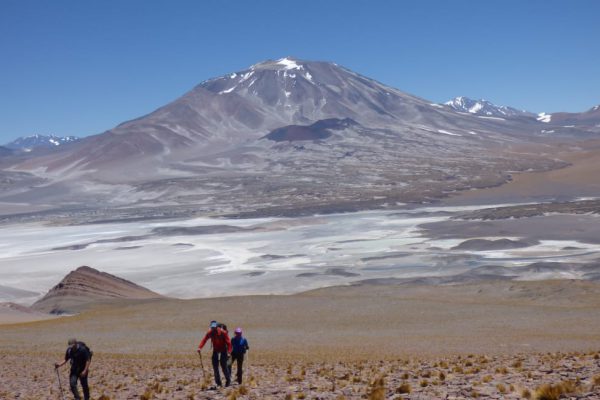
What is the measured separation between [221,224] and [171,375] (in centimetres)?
6385

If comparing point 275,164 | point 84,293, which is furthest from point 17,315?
point 275,164

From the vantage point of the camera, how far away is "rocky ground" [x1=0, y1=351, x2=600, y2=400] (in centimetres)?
891

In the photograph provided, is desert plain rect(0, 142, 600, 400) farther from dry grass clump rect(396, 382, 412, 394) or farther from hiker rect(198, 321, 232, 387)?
hiker rect(198, 321, 232, 387)

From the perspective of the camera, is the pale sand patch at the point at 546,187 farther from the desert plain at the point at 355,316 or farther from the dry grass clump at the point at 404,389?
the dry grass clump at the point at 404,389

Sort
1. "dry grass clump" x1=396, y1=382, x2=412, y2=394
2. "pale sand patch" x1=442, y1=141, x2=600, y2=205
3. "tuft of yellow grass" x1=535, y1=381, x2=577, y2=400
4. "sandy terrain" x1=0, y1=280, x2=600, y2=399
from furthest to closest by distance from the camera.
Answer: "pale sand patch" x1=442, y1=141, x2=600, y2=205
"sandy terrain" x1=0, y1=280, x2=600, y2=399
"dry grass clump" x1=396, y1=382, x2=412, y2=394
"tuft of yellow grass" x1=535, y1=381, x2=577, y2=400

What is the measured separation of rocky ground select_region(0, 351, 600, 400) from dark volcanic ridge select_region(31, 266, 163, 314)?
650 inches

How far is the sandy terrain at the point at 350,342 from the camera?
34.1ft

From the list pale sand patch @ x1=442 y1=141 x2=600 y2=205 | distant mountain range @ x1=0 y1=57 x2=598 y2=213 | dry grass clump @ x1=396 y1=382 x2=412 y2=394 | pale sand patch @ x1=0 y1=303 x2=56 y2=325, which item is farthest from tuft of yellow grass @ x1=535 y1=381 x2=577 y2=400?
pale sand patch @ x1=442 y1=141 x2=600 y2=205

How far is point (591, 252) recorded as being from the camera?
43.5 metres

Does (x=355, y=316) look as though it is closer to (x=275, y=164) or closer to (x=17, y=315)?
(x=17, y=315)

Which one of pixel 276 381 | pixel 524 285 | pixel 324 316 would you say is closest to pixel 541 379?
pixel 276 381

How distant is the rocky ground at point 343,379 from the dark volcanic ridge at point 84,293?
1652cm

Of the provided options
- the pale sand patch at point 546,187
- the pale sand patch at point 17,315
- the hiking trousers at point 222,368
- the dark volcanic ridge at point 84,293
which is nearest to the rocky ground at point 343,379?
the hiking trousers at point 222,368

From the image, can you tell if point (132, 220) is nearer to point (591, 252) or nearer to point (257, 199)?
point (257, 199)
